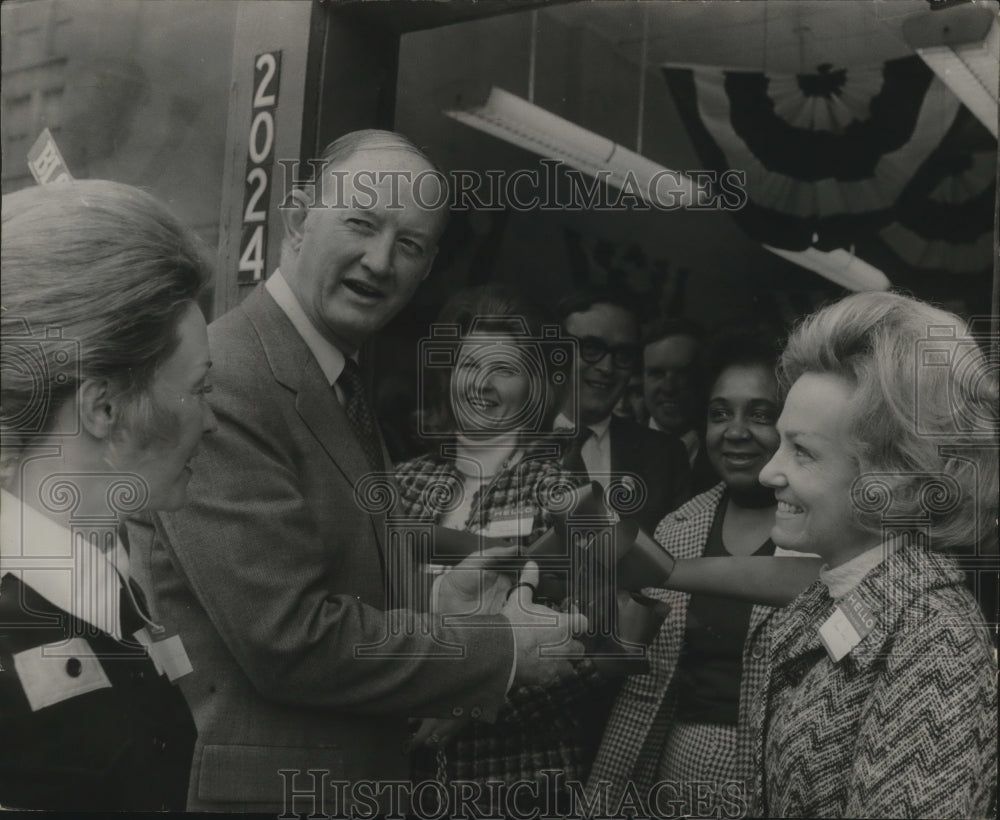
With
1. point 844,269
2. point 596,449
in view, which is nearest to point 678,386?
point 596,449

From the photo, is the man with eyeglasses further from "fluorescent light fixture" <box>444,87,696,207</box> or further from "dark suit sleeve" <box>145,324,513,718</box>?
"dark suit sleeve" <box>145,324,513,718</box>

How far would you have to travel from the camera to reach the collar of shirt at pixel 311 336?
314 centimetres

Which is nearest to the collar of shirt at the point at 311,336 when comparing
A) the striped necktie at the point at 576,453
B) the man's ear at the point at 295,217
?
the man's ear at the point at 295,217

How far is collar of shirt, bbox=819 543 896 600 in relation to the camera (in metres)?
2.85

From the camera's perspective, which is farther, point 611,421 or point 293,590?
point 611,421

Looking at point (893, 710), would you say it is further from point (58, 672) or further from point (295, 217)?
point (58, 672)

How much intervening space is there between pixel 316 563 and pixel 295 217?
941 millimetres

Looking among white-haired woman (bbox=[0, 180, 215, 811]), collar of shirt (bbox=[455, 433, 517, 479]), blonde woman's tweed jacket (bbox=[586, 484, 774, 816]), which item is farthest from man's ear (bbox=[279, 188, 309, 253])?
blonde woman's tweed jacket (bbox=[586, 484, 774, 816])

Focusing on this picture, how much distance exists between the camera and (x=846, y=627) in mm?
2789

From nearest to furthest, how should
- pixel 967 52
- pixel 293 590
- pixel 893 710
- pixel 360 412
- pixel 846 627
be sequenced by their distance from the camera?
pixel 893 710
pixel 846 627
pixel 293 590
pixel 967 52
pixel 360 412

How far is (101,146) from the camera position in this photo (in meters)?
3.29

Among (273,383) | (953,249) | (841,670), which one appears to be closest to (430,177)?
(273,383)

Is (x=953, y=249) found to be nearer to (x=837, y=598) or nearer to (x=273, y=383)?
(x=837, y=598)

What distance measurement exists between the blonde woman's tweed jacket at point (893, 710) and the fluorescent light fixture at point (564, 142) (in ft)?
3.84
